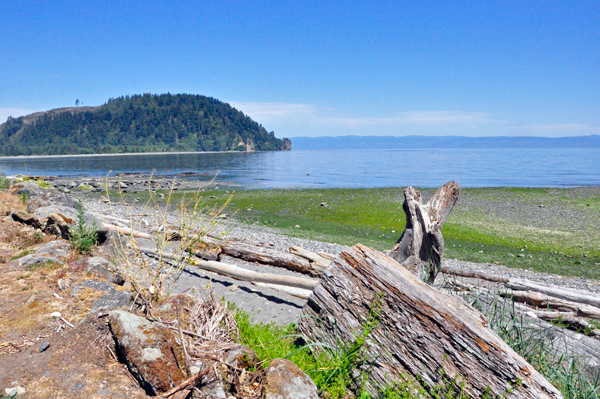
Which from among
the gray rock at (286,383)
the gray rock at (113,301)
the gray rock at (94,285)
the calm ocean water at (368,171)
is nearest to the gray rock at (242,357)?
the gray rock at (286,383)

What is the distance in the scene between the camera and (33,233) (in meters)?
8.01

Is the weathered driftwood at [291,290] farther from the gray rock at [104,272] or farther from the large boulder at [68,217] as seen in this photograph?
the large boulder at [68,217]

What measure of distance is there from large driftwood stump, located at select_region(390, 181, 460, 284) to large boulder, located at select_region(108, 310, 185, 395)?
4321 mm

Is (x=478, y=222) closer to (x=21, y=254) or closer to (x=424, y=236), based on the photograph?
(x=424, y=236)

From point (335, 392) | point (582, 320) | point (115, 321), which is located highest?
point (115, 321)

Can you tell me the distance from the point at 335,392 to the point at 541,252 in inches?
583

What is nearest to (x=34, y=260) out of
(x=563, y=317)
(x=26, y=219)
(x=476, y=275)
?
(x=26, y=219)

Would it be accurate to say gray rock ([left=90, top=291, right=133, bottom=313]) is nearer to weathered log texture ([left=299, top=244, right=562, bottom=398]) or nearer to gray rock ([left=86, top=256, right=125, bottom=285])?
gray rock ([left=86, top=256, right=125, bottom=285])

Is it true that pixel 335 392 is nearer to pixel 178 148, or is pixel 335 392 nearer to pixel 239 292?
pixel 239 292

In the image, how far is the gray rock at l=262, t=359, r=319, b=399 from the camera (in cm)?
321

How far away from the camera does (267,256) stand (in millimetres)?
9023

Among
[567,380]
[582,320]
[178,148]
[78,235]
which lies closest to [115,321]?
[78,235]

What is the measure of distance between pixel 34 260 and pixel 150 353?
4266 mm

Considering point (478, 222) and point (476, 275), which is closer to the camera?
point (476, 275)
